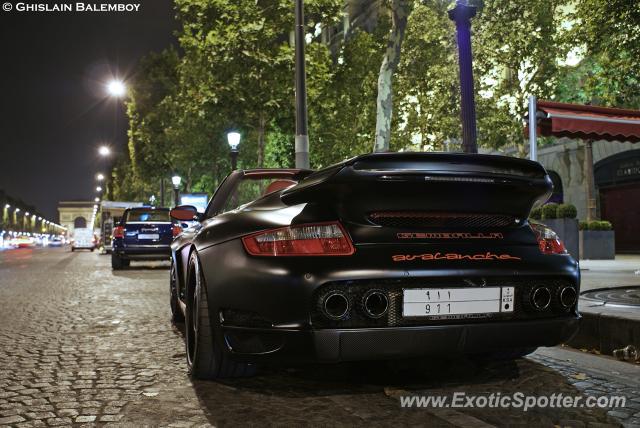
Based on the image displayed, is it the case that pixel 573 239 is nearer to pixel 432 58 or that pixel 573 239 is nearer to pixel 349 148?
pixel 432 58

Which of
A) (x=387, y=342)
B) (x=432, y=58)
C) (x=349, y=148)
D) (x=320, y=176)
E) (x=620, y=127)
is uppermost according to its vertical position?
(x=432, y=58)

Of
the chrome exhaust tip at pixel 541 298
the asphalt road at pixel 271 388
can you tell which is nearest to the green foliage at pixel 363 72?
the asphalt road at pixel 271 388

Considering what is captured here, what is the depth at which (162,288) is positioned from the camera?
11867mm

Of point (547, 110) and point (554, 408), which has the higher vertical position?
point (547, 110)

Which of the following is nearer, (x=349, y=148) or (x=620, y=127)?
(x=620, y=127)

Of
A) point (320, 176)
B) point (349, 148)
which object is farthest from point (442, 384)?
point (349, 148)

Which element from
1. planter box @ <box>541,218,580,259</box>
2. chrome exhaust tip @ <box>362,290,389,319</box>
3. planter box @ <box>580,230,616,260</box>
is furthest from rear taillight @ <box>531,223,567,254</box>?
planter box @ <box>580,230,616,260</box>

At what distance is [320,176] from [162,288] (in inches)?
350

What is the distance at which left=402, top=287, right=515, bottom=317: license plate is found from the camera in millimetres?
3377

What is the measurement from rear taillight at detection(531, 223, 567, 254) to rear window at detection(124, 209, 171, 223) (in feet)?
50.4

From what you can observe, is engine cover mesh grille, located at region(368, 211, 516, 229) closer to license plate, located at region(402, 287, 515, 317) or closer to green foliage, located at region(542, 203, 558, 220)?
license plate, located at region(402, 287, 515, 317)

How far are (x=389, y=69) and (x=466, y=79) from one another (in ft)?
28.6

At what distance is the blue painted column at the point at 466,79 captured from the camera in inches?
332

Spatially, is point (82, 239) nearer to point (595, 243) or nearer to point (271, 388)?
point (595, 243)
